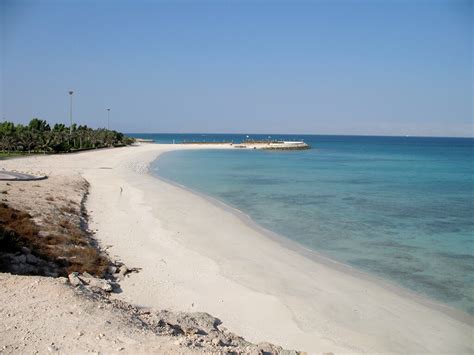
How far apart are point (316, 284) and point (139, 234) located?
6.91 m

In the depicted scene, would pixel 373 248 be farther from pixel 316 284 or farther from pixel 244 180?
pixel 244 180

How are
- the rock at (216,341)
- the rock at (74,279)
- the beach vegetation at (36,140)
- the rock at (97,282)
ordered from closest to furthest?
the rock at (216,341) → the rock at (74,279) → the rock at (97,282) → the beach vegetation at (36,140)

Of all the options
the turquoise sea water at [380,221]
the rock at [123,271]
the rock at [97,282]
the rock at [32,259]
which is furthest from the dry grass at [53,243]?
the turquoise sea water at [380,221]

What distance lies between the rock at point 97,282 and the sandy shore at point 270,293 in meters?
0.43

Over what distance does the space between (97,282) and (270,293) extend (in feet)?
13.1

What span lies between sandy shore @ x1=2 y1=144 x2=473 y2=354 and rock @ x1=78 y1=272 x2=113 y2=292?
433mm

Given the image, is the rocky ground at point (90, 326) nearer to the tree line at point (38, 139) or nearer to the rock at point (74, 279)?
the rock at point (74, 279)

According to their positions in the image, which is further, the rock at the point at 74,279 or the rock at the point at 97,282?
the rock at the point at 97,282

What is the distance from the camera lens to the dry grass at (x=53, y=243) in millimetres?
10586

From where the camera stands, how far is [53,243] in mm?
12055

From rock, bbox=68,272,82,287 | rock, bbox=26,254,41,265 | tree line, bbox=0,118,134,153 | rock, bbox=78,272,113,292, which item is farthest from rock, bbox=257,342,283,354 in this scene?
tree line, bbox=0,118,134,153

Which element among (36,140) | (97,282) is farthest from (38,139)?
(97,282)

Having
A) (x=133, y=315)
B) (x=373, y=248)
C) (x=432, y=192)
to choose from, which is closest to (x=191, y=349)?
(x=133, y=315)

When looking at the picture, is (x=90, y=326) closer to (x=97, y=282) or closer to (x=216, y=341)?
(x=216, y=341)
